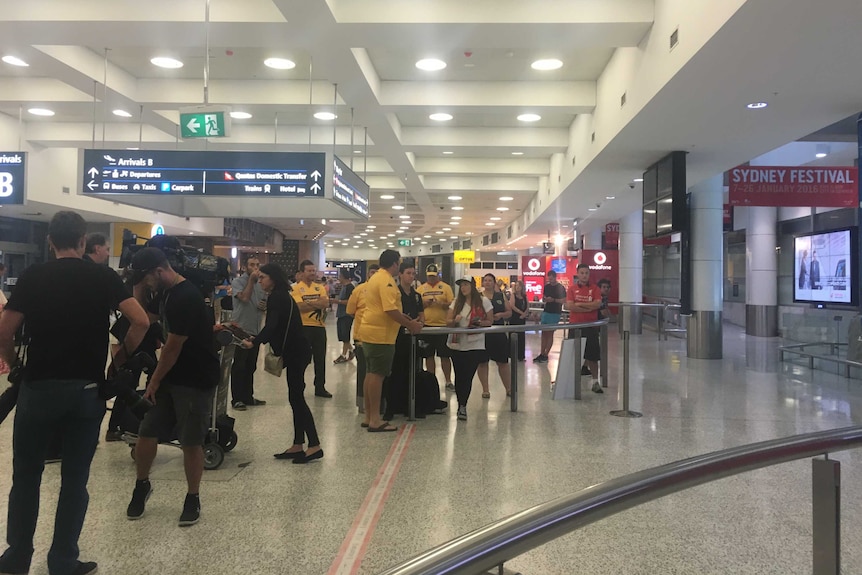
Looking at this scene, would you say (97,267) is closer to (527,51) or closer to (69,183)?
(527,51)

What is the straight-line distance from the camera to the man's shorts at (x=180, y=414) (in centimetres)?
369

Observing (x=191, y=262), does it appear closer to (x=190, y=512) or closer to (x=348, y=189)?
(x=190, y=512)

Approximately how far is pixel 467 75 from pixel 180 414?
22.0 feet

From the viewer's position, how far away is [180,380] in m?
3.71

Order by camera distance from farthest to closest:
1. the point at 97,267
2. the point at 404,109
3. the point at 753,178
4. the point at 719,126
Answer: the point at 753,178 → the point at 404,109 → the point at 719,126 → the point at 97,267

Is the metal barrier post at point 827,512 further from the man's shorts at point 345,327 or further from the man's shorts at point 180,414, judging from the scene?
the man's shorts at point 345,327

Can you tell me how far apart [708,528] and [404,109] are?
7.26m

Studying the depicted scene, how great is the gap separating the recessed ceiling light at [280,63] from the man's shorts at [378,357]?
450 cm

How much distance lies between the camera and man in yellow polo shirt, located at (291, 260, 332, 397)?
739 centimetres

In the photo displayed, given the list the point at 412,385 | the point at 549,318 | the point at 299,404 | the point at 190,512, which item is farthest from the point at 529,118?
the point at 190,512

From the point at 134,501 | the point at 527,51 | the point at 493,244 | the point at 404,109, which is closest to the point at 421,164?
the point at 404,109

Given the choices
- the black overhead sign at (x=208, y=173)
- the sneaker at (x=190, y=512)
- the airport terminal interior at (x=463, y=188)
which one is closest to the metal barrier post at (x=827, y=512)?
the airport terminal interior at (x=463, y=188)

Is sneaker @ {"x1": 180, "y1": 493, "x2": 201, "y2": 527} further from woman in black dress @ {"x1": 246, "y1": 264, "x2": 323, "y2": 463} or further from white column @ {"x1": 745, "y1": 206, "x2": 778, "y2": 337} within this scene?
white column @ {"x1": 745, "y1": 206, "x2": 778, "y2": 337}

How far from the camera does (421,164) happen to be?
1395 cm
